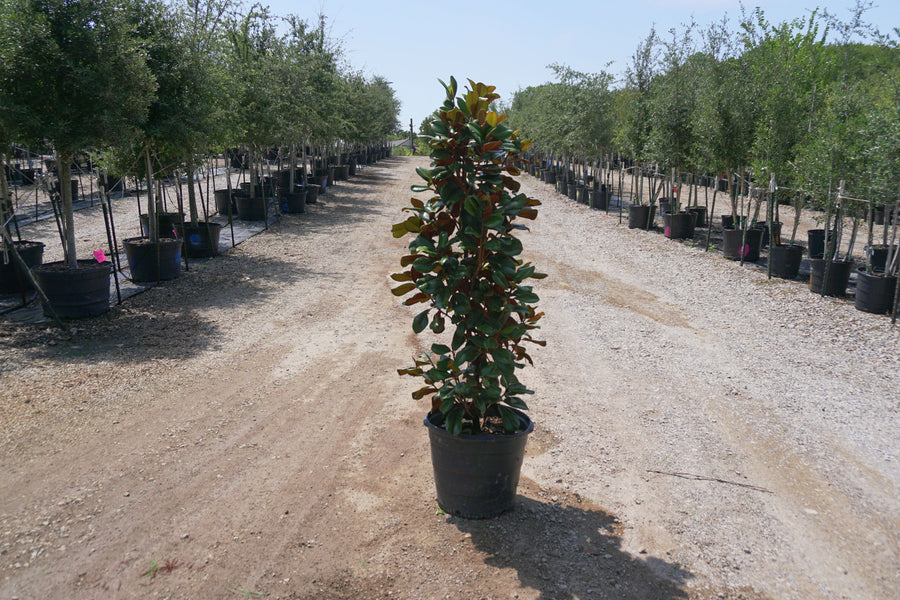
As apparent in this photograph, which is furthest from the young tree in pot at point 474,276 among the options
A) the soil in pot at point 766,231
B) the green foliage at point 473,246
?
the soil in pot at point 766,231

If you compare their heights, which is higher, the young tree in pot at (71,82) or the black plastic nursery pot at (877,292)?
the young tree in pot at (71,82)

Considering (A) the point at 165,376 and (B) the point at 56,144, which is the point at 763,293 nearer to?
(A) the point at 165,376

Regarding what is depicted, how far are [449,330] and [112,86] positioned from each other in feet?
16.4

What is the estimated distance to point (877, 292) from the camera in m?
Result: 8.28

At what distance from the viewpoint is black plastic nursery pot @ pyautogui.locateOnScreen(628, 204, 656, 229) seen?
16.6 meters

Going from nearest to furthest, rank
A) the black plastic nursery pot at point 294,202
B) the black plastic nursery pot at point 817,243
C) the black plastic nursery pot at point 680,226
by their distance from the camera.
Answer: the black plastic nursery pot at point 817,243
the black plastic nursery pot at point 680,226
the black plastic nursery pot at point 294,202

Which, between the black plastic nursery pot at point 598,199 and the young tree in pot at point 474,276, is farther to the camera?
the black plastic nursery pot at point 598,199

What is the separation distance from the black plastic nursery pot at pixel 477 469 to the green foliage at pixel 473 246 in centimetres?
10

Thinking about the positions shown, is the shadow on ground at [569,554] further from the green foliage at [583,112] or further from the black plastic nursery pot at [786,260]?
the green foliage at [583,112]

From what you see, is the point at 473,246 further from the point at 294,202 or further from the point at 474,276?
the point at 294,202

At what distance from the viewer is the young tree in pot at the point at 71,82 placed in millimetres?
6633

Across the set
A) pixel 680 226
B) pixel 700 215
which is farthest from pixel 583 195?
pixel 680 226

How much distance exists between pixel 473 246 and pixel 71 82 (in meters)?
6.11

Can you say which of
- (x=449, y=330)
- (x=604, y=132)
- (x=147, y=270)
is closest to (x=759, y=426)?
(x=449, y=330)
